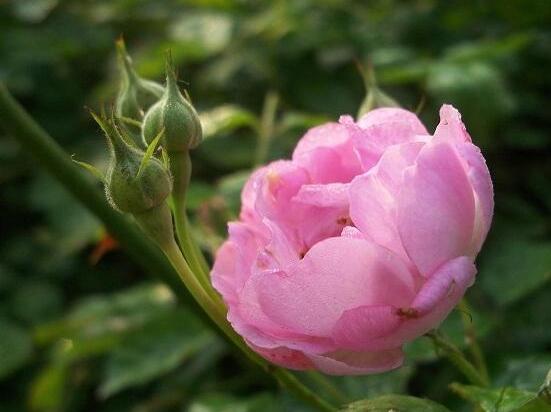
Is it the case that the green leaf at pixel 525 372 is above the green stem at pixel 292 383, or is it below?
below

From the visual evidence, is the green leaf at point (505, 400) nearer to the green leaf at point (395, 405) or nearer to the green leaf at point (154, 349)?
the green leaf at point (395, 405)

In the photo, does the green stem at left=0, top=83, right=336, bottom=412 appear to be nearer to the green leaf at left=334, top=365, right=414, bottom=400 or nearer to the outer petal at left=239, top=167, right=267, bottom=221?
the outer petal at left=239, top=167, right=267, bottom=221

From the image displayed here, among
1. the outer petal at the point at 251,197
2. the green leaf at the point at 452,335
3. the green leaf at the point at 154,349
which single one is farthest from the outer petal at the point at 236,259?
the green leaf at the point at 154,349

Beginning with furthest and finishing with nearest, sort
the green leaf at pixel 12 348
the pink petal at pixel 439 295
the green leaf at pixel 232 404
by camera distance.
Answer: the green leaf at pixel 12 348, the green leaf at pixel 232 404, the pink petal at pixel 439 295

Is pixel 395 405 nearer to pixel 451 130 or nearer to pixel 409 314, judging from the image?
pixel 409 314

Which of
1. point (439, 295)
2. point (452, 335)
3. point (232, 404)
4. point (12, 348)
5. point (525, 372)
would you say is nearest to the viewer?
point (439, 295)

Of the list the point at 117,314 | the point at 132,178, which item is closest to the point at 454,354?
the point at 132,178

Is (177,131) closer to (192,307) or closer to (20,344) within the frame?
(192,307)

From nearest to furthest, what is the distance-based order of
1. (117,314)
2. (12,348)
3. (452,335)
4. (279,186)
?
(279,186), (452,335), (117,314), (12,348)
